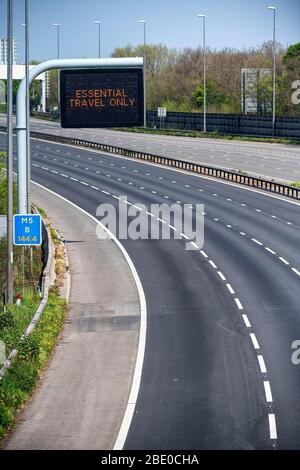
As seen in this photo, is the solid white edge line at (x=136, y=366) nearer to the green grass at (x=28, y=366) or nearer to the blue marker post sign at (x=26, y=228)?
the green grass at (x=28, y=366)

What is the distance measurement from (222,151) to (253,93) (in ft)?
176

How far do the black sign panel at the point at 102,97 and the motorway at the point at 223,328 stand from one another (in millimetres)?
6558

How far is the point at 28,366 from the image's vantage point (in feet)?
94.0

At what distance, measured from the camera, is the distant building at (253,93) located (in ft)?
499

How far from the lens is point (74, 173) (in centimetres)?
8938

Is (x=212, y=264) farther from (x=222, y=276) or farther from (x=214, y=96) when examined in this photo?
(x=214, y=96)

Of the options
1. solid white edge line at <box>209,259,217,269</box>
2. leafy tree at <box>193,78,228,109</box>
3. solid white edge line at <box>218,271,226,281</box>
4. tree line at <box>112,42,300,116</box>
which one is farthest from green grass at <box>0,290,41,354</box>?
leafy tree at <box>193,78,228,109</box>

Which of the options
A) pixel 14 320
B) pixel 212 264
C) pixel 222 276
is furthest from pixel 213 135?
pixel 14 320

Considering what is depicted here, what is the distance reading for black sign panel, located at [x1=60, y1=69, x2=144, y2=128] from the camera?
38.5 metres

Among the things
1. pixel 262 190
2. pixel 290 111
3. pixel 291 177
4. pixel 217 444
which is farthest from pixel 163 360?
pixel 290 111

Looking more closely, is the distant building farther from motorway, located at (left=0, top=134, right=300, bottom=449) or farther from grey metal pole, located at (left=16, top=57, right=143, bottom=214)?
grey metal pole, located at (left=16, top=57, right=143, bottom=214)

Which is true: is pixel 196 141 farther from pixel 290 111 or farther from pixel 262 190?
pixel 262 190
